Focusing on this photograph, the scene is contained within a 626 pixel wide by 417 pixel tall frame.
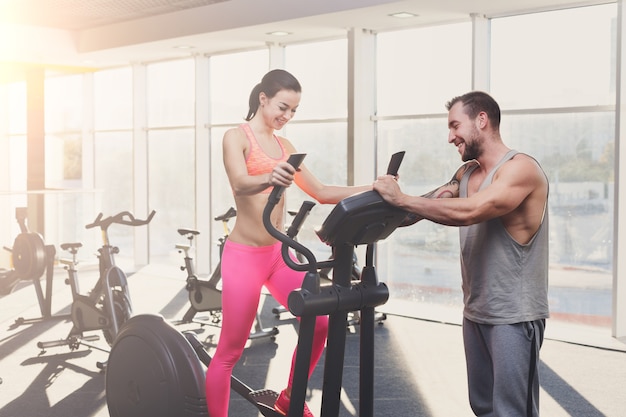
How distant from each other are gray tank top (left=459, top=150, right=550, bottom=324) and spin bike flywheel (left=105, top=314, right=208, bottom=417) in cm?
109

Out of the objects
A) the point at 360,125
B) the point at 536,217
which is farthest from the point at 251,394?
the point at 360,125

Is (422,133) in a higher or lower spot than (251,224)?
higher

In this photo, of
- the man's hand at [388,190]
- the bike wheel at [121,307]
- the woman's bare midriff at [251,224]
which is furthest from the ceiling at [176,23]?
the man's hand at [388,190]

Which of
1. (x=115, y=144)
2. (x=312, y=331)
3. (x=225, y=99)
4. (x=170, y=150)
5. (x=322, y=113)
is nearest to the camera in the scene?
(x=312, y=331)

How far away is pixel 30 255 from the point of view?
18.6 feet

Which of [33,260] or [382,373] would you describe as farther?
[33,260]

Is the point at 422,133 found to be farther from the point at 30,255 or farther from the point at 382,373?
the point at 30,255

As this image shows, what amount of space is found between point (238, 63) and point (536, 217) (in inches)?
249

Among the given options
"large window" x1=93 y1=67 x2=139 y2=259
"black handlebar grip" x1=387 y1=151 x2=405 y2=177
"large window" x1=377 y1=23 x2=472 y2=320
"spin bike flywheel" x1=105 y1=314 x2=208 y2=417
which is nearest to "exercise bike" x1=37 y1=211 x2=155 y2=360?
"spin bike flywheel" x1=105 y1=314 x2=208 y2=417

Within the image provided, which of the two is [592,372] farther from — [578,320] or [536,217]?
[536,217]

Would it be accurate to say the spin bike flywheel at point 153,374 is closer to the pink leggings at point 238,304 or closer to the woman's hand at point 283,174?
the pink leggings at point 238,304

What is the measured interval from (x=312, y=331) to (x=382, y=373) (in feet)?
7.53

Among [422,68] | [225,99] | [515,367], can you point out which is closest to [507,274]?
[515,367]

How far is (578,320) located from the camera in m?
5.73
